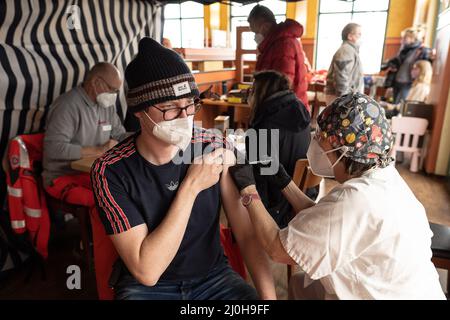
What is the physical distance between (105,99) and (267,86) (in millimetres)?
1100

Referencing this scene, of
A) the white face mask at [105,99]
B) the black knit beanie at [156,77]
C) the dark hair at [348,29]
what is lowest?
the white face mask at [105,99]

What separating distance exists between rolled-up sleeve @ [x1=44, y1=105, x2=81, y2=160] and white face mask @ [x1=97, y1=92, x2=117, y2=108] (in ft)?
0.61

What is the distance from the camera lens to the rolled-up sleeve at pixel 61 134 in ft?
6.92

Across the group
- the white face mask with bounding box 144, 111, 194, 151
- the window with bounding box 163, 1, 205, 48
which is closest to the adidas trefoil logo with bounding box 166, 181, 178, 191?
the white face mask with bounding box 144, 111, 194, 151

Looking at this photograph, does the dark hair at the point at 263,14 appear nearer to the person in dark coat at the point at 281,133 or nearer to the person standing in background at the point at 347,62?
the person standing in background at the point at 347,62

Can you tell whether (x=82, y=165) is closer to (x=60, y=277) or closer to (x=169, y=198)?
(x=60, y=277)

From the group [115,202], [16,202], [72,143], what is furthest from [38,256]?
[115,202]

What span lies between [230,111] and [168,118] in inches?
138

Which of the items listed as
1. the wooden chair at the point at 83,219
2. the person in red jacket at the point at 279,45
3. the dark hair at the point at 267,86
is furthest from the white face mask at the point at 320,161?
the person in red jacket at the point at 279,45

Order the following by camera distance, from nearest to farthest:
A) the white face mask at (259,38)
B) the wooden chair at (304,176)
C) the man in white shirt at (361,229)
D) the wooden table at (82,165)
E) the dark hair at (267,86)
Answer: the man in white shirt at (361,229)
the wooden chair at (304,176)
the wooden table at (82,165)
the dark hair at (267,86)
the white face mask at (259,38)

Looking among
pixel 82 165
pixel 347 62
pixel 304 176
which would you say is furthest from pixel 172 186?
pixel 347 62

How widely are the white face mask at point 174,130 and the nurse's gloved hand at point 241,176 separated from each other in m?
0.22

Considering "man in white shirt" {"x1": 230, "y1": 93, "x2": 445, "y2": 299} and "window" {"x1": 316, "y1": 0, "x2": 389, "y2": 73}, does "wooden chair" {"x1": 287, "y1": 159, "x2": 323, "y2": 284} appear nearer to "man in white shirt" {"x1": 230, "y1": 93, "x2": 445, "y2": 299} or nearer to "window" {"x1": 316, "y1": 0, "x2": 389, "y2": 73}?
"man in white shirt" {"x1": 230, "y1": 93, "x2": 445, "y2": 299}
